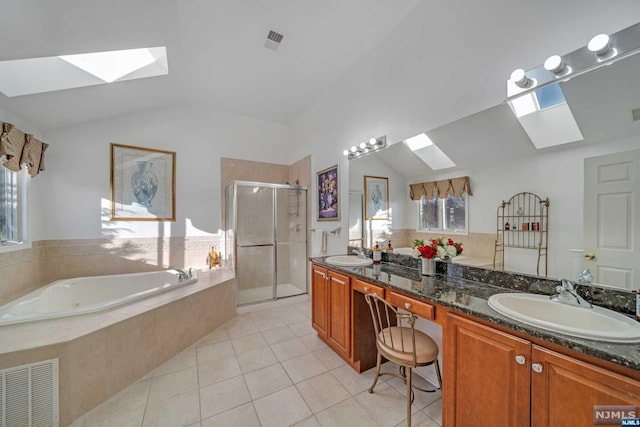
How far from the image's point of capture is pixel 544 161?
133cm

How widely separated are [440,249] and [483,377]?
84cm

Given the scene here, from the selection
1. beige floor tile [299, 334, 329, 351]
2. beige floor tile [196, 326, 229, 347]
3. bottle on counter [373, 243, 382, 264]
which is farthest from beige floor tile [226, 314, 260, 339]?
bottle on counter [373, 243, 382, 264]

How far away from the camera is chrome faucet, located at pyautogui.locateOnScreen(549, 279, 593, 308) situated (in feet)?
3.73

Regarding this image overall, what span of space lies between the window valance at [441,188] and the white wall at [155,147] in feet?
9.44

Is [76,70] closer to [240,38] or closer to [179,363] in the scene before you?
[240,38]

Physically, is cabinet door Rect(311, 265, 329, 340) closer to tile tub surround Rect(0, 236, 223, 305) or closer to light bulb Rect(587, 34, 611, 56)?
tile tub surround Rect(0, 236, 223, 305)

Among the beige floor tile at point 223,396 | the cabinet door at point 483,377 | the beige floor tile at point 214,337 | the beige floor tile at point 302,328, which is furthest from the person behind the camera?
the beige floor tile at point 302,328

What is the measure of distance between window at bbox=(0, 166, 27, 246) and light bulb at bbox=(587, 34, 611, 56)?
4.55 m

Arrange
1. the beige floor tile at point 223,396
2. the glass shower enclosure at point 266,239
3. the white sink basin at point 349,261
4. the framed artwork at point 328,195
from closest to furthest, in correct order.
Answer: the beige floor tile at point 223,396 < the white sink basin at point 349,261 < the framed artwork at point 328,195 < the glass shower enclosure at point 266,239

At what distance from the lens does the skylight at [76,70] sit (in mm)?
2010

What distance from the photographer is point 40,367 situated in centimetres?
146

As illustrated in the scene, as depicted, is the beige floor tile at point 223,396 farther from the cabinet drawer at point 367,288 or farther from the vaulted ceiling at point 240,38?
the vaulted ceiling at point 240,38

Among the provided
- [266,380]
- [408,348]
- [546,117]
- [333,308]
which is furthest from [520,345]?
[266,380]

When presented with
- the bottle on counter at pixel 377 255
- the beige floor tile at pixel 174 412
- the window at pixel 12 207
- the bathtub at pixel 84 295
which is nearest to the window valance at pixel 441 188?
the bottle on counter at pixel 377 255
